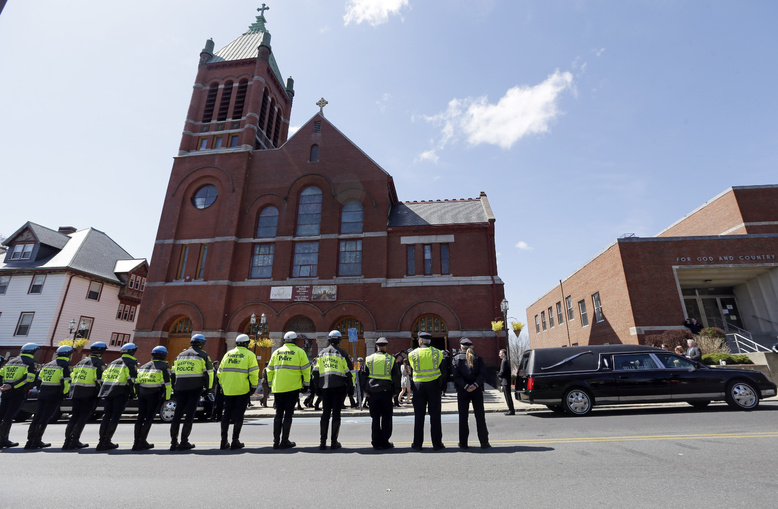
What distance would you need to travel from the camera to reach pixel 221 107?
29547 mm

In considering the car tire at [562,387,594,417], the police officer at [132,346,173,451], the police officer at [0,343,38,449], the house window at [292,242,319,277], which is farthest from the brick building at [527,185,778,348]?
the police officer at [0,343,38,449]

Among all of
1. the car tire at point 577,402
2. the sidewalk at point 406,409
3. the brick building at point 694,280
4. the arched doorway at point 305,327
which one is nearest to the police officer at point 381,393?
the car tire at point 577,402

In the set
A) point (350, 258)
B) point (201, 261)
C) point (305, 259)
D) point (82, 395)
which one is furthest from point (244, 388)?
point (201, 261)

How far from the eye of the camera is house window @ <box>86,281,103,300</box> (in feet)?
107

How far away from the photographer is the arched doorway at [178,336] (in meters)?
23.6

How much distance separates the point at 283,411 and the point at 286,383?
56 cm

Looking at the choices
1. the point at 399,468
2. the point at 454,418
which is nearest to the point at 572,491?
the point at 399,468

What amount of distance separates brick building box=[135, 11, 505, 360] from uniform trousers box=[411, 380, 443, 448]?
1501 centimetres

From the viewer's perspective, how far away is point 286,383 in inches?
274

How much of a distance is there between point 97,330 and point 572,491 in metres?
39.4

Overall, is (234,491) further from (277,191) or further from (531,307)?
(531,307)

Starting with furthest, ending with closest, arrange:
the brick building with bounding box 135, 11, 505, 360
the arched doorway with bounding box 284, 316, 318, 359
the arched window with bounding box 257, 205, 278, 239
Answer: the arched window with bounding box 257, 205, 278, 239, the arched doorway with bounding box 284, 316, 318, 359, the brick building with bounding box 135, 11, 505, 360

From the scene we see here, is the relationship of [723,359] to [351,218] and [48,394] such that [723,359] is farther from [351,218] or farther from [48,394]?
[48,394]

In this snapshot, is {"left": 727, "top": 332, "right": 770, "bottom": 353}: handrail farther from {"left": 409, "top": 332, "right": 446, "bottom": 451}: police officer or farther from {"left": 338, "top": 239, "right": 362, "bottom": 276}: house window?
{"left": 409, "top": 332, "right": 446, "bottom": 451}: police officer
